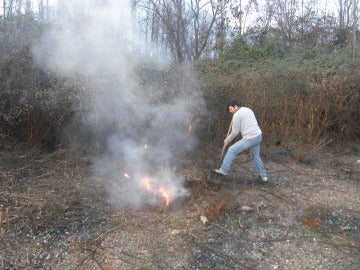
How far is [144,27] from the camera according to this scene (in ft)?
31.7

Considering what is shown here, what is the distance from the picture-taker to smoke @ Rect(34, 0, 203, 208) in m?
7.72

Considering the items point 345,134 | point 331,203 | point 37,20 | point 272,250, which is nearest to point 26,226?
point 272,250

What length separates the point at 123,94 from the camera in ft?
29.1

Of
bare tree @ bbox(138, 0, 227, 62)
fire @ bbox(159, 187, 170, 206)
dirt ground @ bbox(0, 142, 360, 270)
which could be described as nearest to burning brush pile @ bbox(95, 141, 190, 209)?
fire @ bbox(159, 187, 170, 206)

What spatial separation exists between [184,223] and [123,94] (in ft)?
15.6

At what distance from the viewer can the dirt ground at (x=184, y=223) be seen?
13.9ft

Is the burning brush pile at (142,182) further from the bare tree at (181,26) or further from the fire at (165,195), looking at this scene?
the bare tree at (181,26)

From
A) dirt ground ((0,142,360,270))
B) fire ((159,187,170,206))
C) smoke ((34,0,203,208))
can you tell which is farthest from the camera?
smoke ((34,0,203,208))

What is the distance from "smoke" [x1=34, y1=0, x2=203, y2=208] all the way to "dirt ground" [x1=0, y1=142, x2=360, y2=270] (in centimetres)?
91

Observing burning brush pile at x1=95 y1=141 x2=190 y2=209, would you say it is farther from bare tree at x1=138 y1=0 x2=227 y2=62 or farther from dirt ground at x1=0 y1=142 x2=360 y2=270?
bare tree at x1=138 y1=0 x2=227 y2=62

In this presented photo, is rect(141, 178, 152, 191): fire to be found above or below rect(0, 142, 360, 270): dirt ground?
above

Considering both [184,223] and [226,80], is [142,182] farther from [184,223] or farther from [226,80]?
[226,80]

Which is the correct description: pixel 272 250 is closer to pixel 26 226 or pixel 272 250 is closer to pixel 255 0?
pixel 26 226

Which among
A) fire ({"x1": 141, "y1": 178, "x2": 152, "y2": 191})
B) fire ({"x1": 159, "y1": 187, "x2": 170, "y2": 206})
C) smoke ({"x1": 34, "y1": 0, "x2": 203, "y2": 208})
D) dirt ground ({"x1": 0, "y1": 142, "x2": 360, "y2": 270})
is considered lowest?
dirt ground ({"x1": 0, "y1": 142, "x2": 360, "y2": 270})
